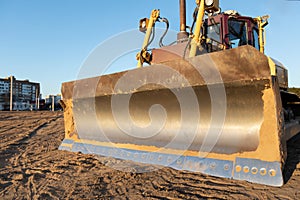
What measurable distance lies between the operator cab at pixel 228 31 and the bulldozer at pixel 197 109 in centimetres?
1

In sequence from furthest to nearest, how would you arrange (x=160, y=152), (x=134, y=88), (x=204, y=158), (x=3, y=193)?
1. (x=134, y=88)
2. (x=160, y=152)
3. (x=204, y=158)
4. (x=3, y=193)

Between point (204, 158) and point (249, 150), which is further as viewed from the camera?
point (204, 158)

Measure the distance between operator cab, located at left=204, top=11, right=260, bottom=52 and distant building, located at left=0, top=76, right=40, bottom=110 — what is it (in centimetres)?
1544

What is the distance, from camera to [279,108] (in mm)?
1832

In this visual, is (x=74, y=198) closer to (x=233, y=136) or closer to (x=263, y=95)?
(x=233, y=136)

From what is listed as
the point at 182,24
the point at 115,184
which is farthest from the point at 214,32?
the point at 115,184

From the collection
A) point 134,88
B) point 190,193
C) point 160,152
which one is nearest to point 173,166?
point 160,152

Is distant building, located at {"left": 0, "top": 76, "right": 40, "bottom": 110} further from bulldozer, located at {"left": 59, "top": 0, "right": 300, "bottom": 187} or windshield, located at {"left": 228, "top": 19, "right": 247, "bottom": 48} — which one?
windshield, located at {"left": 228, "top": 19, "right": 247, "bottom": 48}

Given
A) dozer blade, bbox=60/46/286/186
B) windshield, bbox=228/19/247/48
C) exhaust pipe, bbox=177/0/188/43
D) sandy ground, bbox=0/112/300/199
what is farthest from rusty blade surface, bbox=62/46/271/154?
windshield, bbox=228/19/247/48

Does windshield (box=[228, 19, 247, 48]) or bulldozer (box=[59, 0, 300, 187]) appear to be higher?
windshield (box=[228, 19, 247, 48])

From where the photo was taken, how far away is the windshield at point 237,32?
3.51 meters

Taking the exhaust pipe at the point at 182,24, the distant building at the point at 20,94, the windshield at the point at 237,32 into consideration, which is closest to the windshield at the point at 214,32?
the windshield at the point at 237,32

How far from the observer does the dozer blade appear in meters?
1.78

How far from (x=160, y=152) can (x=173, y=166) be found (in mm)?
245
